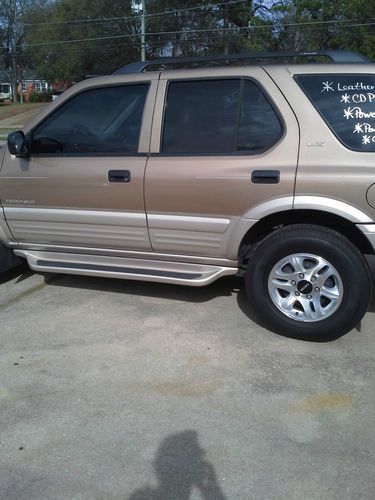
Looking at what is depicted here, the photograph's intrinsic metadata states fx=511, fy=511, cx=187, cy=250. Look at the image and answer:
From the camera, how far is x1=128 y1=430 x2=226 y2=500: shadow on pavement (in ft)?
7.50

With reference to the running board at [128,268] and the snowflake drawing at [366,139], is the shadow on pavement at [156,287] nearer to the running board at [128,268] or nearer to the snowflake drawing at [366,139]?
the running board at [128,268]

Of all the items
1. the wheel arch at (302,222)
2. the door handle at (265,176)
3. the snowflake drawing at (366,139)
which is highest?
the snowflake drawing at (366,139)

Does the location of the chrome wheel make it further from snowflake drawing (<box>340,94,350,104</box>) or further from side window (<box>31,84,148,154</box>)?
side window (<box>31,84,148,154</box>)

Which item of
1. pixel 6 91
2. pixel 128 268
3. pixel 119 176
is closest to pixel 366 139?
pixel 119 176

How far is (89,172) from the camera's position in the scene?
409 centimetres

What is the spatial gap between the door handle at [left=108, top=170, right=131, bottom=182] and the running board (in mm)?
672

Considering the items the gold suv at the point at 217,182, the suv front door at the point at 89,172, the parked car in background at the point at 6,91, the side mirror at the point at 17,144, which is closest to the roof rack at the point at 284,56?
the gold suv at the point at 217,182

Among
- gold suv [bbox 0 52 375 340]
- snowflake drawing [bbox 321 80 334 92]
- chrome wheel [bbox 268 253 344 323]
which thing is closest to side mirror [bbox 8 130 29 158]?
gold suv [bbox 0 52 375 340]

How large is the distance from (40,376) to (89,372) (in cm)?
31

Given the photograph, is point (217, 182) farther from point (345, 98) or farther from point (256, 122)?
point (345, 98)

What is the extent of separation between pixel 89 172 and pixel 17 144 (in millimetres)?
667

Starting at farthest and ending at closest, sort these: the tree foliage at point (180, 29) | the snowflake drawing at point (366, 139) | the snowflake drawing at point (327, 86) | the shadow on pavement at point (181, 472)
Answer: the tree foliage at point (180, 29), the snowflake drawing at point (327, 86), the snowflake drawing at point (366, 139), the shadow on pavement at point (181, 472)

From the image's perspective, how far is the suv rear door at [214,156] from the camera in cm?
360

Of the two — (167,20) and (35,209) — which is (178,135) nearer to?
(35,209)
